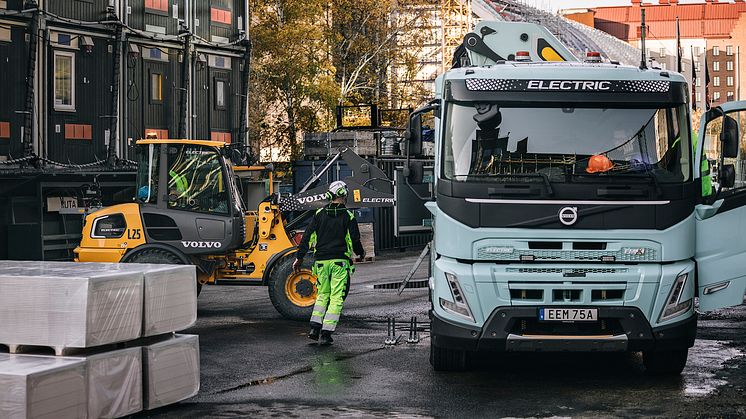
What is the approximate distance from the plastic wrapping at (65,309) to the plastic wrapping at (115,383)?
0.13 m

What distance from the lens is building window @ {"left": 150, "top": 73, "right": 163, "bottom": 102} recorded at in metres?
23.5

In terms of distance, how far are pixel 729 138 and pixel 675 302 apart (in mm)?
1575

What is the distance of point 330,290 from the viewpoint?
13.7m

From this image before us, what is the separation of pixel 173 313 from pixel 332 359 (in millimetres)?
3041

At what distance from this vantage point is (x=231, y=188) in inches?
637

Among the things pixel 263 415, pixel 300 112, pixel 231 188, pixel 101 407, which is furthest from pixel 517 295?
pixel 300 112

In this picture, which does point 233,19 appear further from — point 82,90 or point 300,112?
point 300,112

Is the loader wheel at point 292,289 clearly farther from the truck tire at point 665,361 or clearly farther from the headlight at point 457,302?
the truck tire at point 665,361

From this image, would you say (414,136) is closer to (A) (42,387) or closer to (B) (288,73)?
(A) (42,387)

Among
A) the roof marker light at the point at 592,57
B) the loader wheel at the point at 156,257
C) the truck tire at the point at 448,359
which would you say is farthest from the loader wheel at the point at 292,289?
the roof marker light at the point at 592,57

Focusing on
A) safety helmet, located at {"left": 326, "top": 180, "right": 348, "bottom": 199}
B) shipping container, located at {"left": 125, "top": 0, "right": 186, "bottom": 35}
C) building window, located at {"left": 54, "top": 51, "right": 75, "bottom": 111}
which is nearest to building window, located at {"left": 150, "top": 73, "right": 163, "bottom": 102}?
shipping container, located at {"left": 125, "top": 0, "right": 186, "bottom": 35}

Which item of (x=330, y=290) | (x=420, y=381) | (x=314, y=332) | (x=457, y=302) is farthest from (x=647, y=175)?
(x=314, y=332)

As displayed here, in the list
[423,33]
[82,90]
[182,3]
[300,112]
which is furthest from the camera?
[423,33]

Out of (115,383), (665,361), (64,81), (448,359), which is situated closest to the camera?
(115,383)
